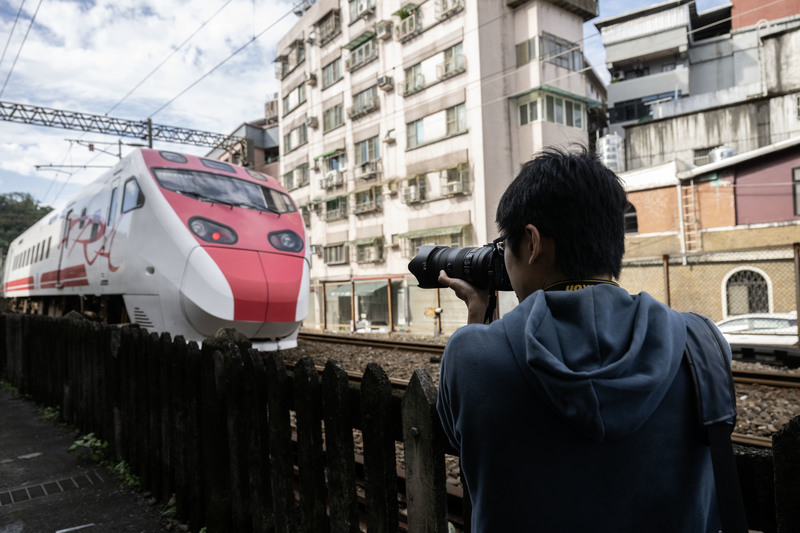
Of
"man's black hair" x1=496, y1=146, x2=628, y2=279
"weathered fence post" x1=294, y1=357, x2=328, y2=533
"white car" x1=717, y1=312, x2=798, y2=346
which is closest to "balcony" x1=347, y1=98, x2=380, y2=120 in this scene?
"white car" x1=717, y1=312, x2=798, y2=346

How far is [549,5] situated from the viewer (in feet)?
79.2

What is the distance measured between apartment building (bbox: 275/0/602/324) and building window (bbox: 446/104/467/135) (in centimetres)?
4

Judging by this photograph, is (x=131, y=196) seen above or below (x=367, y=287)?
above

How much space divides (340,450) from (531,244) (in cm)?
131

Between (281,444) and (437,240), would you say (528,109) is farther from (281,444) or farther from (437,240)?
(281,444)

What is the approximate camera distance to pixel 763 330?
12547 millimetres

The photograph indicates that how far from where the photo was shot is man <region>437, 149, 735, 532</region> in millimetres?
996

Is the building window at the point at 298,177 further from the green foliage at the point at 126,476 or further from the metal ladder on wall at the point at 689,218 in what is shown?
the green foliage at the point at 126,476

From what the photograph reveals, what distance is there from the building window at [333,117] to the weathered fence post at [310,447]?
29.8 metres

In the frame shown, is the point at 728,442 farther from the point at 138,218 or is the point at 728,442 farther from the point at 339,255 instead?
the point at 339,255

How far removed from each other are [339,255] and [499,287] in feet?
97.9

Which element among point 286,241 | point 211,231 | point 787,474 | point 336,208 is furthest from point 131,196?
point 336,208

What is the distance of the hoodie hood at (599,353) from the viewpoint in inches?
38.5

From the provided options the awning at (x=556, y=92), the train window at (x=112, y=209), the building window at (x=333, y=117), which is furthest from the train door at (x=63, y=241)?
the building window at (x=333, y=117)
